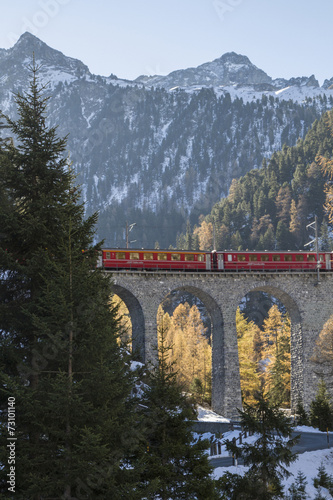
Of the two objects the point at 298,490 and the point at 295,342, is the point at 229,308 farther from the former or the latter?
the point at 298,490

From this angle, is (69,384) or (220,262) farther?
(220,262)

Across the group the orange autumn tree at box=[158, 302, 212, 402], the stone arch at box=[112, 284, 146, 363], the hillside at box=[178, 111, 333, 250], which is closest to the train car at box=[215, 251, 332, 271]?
the stone arch at box=[112, 284, 146, 363]

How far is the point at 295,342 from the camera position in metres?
54.9

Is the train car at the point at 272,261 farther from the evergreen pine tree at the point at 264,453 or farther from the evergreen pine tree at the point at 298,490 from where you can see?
the evergreen pine tree at the point at 264,453

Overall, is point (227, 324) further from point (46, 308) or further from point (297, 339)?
point (46, 308)

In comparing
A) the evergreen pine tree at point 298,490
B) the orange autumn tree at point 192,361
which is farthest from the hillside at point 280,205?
the evergreen pine tree at point 298,490

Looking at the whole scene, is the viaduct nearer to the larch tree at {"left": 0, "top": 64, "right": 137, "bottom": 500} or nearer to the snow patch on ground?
the snow patch on ground

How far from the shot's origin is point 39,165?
18609 mm

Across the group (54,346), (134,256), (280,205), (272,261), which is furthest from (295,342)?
(280,205)

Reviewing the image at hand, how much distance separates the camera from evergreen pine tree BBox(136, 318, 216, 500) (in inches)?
693

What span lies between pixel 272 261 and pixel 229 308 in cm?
631

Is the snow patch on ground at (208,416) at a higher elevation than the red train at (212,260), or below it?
below

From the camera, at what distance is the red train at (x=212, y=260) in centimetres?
5156

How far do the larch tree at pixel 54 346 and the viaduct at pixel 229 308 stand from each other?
1220 inches
